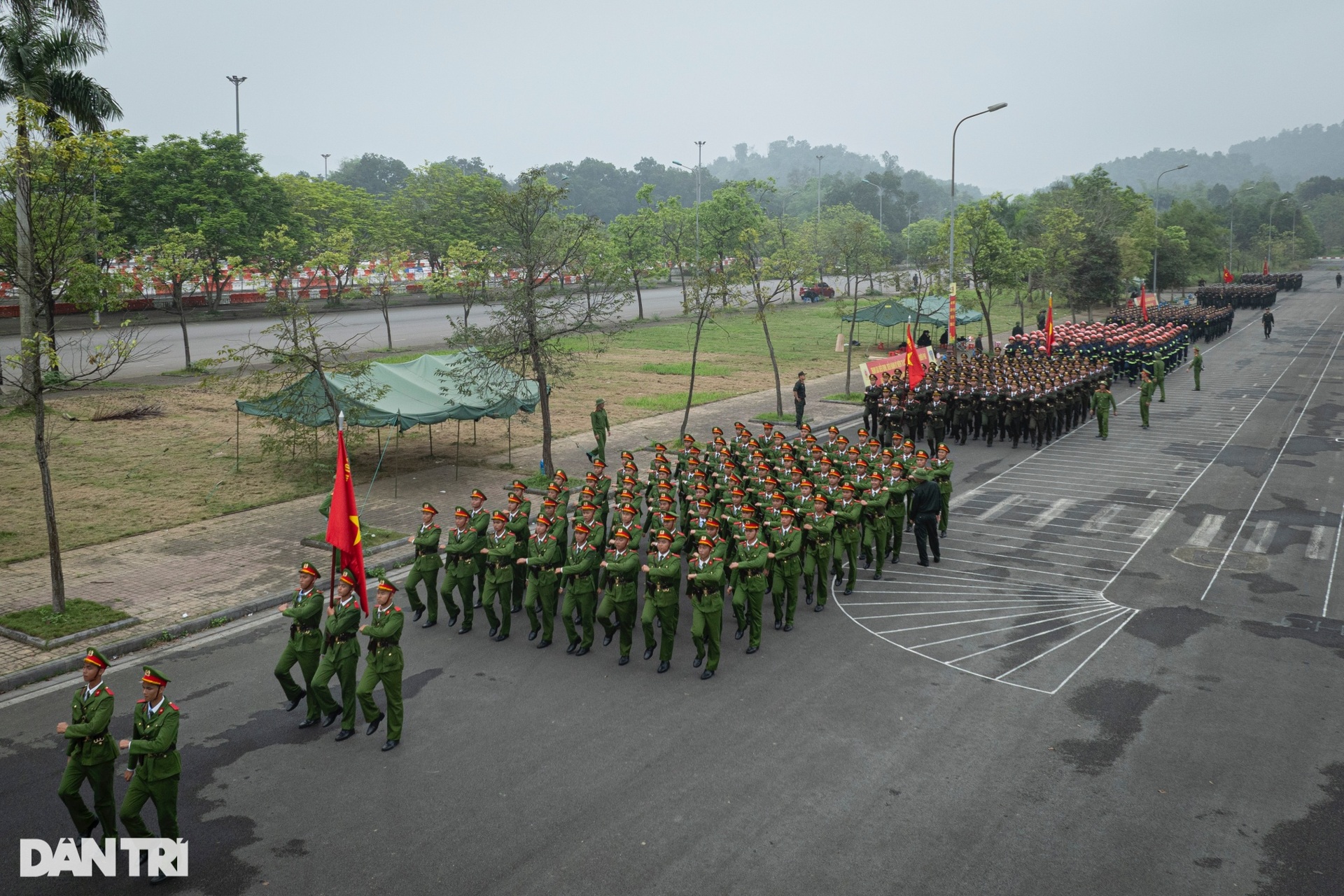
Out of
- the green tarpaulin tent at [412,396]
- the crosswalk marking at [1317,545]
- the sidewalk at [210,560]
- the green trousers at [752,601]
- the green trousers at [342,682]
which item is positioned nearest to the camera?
the green trousers at [342,682]

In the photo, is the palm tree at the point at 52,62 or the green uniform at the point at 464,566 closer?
the green uniform at the point at 464,566

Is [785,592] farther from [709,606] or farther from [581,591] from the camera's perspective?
[581,591]

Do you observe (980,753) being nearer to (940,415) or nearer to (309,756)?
(309,756)

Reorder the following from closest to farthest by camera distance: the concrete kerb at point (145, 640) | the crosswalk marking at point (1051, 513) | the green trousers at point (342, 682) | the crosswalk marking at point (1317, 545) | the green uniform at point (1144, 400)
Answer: the green trousers at point (342, 682), the concrete kerb at point (145, 640), the crosswalk marking at point (1317, 545), the crosswalk marking at point (1051, 513), the green uniform at point (1144, 400)

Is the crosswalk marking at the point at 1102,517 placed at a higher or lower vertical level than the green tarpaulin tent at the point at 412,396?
lower

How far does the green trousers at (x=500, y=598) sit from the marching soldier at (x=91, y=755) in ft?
15.8

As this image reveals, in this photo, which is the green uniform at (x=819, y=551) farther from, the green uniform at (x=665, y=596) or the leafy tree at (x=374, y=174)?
the leafy tree at (x=374, y=174)

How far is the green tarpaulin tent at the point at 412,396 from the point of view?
1848 centimetres

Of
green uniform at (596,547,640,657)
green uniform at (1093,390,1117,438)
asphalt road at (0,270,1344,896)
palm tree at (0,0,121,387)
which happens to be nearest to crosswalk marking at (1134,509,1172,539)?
asphalt road at (0,270,1344,896)

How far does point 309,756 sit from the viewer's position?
918cm

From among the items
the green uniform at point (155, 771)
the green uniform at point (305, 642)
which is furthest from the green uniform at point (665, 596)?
the green uniform at point (155, 771)

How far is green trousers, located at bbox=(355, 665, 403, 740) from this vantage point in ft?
30.2

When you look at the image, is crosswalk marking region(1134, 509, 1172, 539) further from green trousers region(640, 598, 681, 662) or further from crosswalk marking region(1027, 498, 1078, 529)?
green trousers region(640, 598, 681, 662)

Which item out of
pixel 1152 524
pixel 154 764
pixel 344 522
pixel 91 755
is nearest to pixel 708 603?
pixel 344 522
